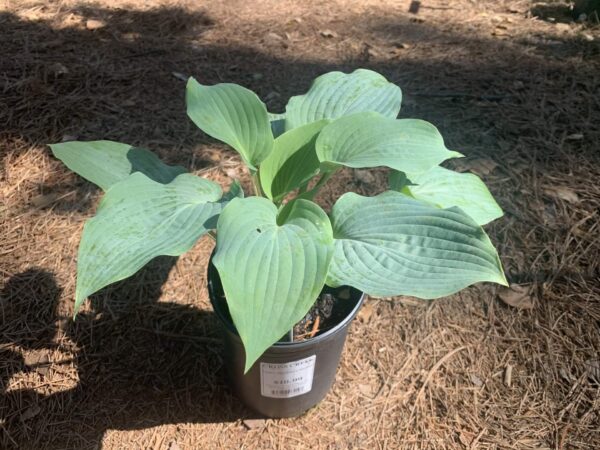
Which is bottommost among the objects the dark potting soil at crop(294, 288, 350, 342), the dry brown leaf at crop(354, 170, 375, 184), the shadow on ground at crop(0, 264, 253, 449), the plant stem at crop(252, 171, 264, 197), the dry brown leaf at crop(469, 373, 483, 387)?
the shadow on ground at crop(0, 264, 253, 449)

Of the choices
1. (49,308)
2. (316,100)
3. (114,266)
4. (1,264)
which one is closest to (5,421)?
(49,308)

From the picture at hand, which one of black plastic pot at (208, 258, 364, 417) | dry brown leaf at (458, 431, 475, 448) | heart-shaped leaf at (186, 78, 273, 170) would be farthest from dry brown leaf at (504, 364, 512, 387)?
heart-shaped leaf at (186, 78, 273, 170)

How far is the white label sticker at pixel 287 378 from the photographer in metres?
1.30

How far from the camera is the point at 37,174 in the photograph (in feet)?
7.02

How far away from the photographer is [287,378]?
1347mm

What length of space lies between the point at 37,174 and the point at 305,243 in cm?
171

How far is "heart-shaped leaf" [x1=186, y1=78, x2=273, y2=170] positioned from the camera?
1192 millimetres

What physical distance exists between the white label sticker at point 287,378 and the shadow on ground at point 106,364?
228mm

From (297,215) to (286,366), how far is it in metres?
0.48

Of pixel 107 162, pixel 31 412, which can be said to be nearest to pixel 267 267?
pixel 107 162

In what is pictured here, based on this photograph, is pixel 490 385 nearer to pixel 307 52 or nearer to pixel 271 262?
pixel 271 262

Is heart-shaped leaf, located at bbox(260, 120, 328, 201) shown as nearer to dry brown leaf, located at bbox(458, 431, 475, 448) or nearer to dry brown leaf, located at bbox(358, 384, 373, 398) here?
dry brown leaf, located at bbox(358, 384, 373, 398)

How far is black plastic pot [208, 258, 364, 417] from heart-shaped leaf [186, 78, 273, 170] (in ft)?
1.15

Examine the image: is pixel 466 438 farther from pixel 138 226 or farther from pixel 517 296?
pixel 138 226
